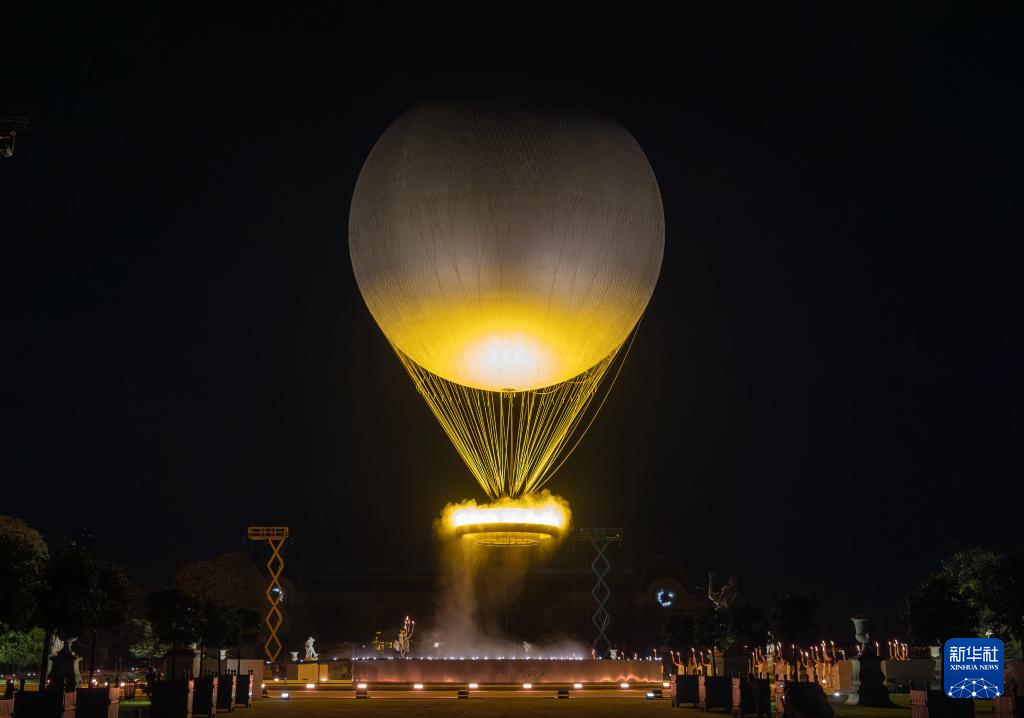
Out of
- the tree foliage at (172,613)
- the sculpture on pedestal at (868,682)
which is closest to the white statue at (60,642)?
the tree foliage at (172,613)

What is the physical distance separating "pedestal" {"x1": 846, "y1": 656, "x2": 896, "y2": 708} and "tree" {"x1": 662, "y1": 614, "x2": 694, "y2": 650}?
1345 inches

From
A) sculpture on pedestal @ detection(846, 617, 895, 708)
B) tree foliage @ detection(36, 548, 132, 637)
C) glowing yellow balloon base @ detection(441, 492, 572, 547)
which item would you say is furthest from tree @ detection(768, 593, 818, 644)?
tree foliage @ detection(36, 548, 132, 637)

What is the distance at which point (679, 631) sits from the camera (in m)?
71.6

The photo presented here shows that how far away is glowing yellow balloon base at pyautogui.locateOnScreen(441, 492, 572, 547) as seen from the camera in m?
46.2

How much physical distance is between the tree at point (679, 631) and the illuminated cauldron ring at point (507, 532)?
26031 millimetres

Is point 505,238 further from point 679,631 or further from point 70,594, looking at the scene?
point 679,631

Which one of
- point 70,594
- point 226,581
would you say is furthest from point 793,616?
point 226,581

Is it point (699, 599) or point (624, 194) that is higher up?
point (624, 194)

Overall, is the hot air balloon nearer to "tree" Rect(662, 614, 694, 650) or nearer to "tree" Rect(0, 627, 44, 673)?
"tree" Rect(0, 627, 44, 673)

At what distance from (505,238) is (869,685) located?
64.0ft

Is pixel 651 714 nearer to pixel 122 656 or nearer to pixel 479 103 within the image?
pixel 479 103

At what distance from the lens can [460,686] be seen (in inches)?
2031

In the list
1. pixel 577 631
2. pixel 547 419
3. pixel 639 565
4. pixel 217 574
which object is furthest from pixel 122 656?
pixel 547 419

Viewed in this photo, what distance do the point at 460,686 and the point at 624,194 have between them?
2804 cm
